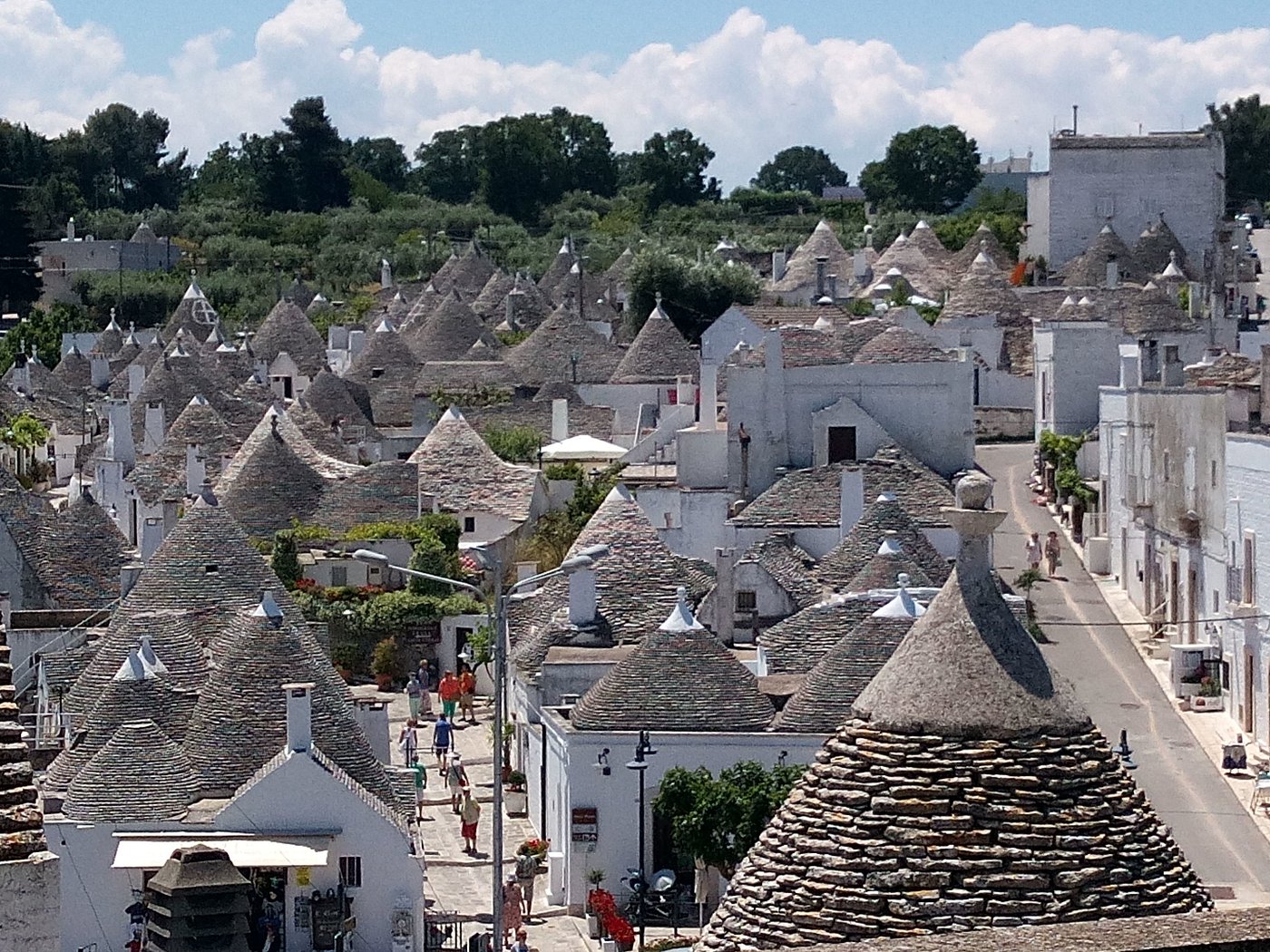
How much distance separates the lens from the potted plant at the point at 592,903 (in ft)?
94.9

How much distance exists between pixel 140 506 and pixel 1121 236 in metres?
35.8

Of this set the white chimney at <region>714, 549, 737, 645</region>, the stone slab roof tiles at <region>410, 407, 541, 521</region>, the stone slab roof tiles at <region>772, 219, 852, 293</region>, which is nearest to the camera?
Result: the white chimney at <region>714, 549, 737, 645</region>

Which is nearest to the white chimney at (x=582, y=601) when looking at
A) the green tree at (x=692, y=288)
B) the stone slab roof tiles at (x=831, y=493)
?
the stone slab roof tiles at (x=831, y=493)

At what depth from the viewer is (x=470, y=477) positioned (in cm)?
5406

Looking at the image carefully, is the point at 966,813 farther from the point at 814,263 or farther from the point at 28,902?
the point at 814,263

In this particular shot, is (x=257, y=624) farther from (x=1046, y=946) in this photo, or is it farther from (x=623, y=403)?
(x=623, y=403)

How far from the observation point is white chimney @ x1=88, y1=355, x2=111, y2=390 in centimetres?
7769

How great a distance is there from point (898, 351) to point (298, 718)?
21465 millimetres

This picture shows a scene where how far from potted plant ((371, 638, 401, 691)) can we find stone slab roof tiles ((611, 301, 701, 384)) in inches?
811

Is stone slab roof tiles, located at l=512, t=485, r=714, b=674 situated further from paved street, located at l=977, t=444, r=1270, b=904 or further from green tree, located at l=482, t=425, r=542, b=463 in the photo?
green tree, located at l=482, t=425, r=542, b=463

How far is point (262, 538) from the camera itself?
4984 centimetres

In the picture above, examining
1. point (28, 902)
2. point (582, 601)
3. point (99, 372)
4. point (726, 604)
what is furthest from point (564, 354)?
point (28, 902)

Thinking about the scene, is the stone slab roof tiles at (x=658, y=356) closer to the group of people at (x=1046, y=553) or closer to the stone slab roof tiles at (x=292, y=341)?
the stone slab roof tiles at (x=292, y=341)

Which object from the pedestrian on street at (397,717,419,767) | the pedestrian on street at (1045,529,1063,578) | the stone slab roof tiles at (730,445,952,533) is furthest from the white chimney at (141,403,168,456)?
the pedestrian on street at (397,717,419,767)
